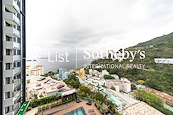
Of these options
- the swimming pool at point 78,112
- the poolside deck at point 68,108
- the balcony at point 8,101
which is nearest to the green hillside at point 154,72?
the poolside deck at point 68,108

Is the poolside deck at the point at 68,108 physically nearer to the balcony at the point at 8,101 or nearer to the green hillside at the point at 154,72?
the balcony at the point at 8,101

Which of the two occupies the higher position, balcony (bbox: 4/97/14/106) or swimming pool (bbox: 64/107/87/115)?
balcony (bbox: 4/97/14/106)

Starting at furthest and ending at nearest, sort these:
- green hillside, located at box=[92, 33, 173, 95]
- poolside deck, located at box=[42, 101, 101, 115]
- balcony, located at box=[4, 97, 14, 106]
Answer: green hillside, located at box=[92, 33, 173, 95] → poolside deck, located at box=[42, 101, 101, 115] → balcony, located at box=[4, 97, 14, 106]

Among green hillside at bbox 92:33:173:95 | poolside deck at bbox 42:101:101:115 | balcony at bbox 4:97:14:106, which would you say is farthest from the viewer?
green hillside at bbox 92:33:173:95

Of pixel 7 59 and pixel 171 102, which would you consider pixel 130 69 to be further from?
pixel 7 59

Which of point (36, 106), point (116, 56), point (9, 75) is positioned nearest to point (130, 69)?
point (116, 56)

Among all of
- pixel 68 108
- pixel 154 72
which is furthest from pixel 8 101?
pixel 154 72

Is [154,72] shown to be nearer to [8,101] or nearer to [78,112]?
[78,112]

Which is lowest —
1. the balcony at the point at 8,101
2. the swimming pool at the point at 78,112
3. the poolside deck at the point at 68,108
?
the swimming pool at the point at 78,112

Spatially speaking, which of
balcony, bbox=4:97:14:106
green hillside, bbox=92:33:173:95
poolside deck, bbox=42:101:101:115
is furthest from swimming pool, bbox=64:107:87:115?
green hillside, bbox=92:33:173:95

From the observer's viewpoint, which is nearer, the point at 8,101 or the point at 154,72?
the point at 8,101

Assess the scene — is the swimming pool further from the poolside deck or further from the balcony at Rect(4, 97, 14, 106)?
the balcony at Rect(4, 97, 14, 106)
